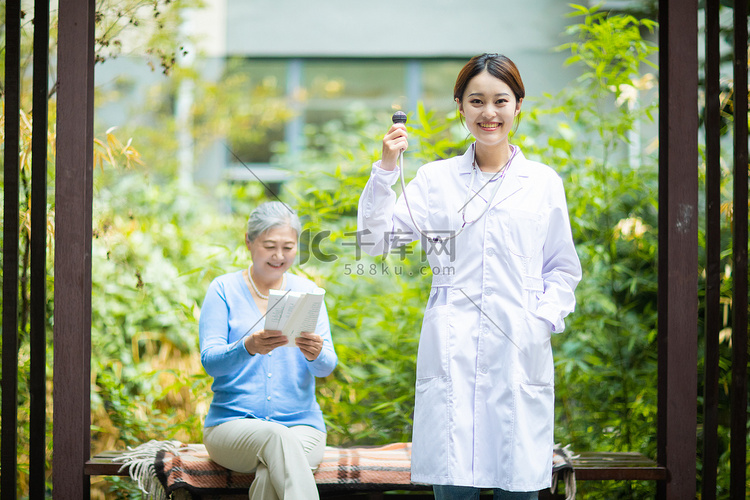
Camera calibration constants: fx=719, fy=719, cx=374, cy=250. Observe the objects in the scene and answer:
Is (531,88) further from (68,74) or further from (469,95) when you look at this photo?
(68,74)

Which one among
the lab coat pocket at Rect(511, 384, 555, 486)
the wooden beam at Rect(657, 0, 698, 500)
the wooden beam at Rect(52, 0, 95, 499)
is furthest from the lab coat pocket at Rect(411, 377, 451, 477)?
the wooden beam at Rect(52, 0, 95, 499)

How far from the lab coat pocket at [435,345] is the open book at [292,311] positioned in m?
0.33

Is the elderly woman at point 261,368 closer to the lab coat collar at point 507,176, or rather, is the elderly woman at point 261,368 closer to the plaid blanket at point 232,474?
the plaid blanket at point 232,474

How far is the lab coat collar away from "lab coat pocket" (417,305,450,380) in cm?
33

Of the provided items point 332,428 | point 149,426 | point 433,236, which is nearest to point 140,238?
point 149,426

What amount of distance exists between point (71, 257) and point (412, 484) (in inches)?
51.4

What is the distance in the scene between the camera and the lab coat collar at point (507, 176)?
196cm

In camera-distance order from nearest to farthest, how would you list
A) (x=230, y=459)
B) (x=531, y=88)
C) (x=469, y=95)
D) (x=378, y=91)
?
1. (x=469, y=95)
2. (x=230, y=459)
3. (x=531, y=88)
4. (x=378, y=91)

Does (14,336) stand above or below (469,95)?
below

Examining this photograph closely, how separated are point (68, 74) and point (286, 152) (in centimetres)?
321

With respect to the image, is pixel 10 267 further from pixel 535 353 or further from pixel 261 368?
pixel 535 353

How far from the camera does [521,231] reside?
1920 millimetres

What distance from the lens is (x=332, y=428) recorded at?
3.09 meters

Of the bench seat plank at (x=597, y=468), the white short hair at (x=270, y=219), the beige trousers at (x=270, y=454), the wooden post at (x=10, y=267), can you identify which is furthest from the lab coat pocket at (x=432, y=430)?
the wooden post at (x=10, y=267)
